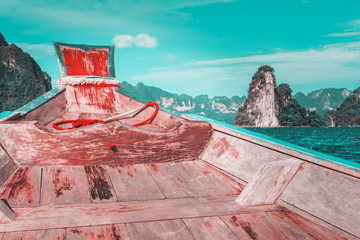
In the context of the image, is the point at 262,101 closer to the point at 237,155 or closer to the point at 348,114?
the point at 348,114

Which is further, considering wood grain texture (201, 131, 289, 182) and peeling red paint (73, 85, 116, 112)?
peeling red paint (73, 85, 116, 112)

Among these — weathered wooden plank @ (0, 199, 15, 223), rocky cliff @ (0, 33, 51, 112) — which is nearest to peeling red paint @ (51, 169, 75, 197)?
weathered wooden plank @ (0, 199, 15, 223)

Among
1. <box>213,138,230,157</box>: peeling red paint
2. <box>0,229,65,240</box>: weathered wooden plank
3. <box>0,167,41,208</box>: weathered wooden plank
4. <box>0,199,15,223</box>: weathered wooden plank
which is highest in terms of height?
<box>213,138,230,157</box>: peeling red paint

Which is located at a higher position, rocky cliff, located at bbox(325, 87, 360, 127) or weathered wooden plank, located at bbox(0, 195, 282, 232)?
weathered wooden plank, located at bbox(0, 195, 282, 232)

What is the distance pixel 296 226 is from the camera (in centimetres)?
160

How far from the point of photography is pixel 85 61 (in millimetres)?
4887

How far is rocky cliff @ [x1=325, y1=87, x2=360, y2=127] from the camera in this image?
121863 millimetres

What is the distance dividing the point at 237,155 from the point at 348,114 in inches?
5866

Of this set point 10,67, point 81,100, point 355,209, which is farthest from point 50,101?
point 10,67

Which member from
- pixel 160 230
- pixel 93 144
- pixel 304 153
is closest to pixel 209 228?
pixel 160 230

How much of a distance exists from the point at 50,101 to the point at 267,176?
362 cm

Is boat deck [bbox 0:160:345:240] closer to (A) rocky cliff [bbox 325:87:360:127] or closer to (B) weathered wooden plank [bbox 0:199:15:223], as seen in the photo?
(B) weathered wooden plank [bbox 0:199:15:223]

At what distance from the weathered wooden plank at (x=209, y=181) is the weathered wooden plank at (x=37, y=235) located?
1063mm

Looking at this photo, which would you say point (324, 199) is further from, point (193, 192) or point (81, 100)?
point (81, 100)
